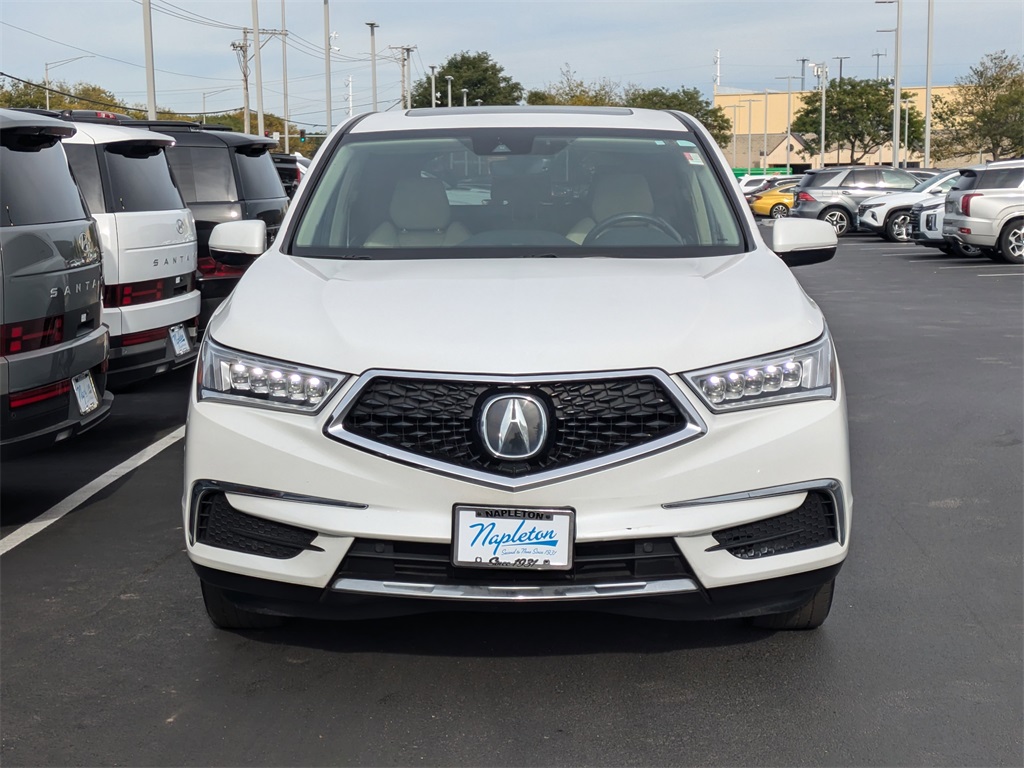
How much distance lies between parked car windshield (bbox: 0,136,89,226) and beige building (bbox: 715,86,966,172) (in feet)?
322

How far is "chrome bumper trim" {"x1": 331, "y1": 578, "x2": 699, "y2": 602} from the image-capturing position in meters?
3.51

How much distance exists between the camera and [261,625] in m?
4.22

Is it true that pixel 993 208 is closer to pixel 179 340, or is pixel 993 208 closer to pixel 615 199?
pixel 179 340

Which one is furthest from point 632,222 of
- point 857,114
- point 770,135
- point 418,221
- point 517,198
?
point 770,135

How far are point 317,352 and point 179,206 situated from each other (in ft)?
18.0

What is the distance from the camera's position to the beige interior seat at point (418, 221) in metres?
4.78

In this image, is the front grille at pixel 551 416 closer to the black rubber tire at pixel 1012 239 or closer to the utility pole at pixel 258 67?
the black rubber tire at pixel 1012 239

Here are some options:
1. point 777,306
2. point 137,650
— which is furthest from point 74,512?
point 777,306

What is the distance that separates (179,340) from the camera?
27.8 feet

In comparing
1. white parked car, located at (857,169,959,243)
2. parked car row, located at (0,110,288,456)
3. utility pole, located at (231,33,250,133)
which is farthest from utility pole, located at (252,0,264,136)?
parked car row, located at (0,110,288,456)

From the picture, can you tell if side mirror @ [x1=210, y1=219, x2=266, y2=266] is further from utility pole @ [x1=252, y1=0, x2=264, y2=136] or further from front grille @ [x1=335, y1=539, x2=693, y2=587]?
utility pole @ [x1=252, y1=0, x2=264, y2=136]

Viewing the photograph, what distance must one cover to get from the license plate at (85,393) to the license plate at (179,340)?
87.5 inches

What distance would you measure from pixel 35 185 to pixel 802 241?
134 inches

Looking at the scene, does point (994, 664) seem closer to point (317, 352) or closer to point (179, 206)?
point (317, 352)
